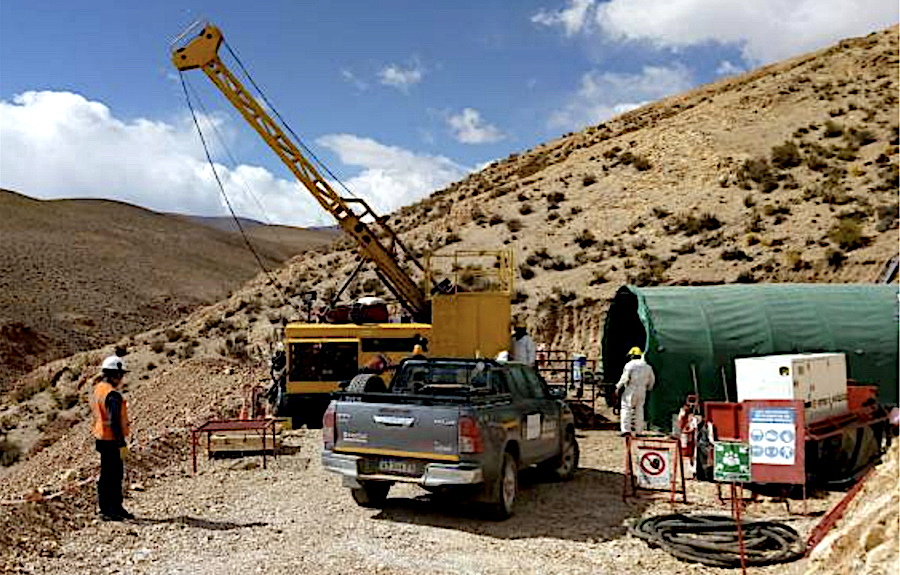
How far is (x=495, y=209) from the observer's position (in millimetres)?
51688

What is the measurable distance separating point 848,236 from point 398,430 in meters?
26.7

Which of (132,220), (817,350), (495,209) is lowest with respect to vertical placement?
(817,350)

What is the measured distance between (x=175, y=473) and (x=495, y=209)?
3865 cm

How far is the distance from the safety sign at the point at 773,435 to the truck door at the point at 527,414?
2878 mm

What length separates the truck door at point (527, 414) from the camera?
471 inches

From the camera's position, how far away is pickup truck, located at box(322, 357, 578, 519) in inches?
416

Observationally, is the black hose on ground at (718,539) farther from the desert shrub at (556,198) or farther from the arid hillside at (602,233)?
the desert shrub at (556,198)

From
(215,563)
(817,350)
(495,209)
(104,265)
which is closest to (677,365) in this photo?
(817,350)

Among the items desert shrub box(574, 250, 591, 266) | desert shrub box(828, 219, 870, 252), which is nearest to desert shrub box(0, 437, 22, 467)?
desert shrub box(574, 250, 591, 266)

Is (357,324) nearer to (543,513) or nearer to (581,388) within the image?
(581,388)

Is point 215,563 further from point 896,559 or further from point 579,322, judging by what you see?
point 579,322

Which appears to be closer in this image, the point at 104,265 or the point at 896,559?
the point at 896,559

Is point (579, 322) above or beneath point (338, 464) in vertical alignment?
above

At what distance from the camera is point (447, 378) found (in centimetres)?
1274
